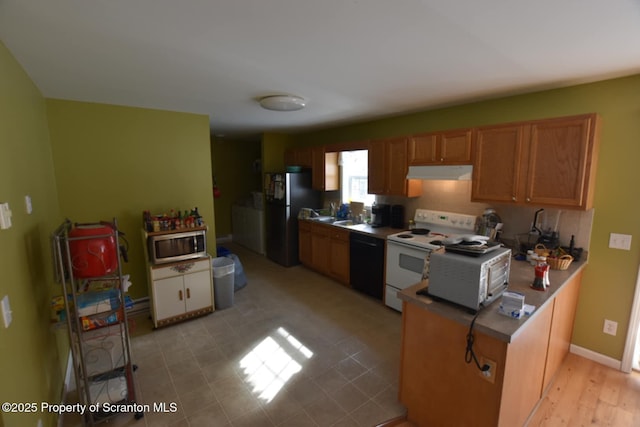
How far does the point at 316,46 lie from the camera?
1754 millimetres

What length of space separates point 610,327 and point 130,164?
5029mm

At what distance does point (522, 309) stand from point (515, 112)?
2143mm

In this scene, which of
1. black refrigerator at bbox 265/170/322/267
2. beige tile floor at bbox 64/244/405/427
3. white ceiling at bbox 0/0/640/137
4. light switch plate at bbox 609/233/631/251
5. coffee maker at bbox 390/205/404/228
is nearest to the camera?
white ceiling at bbox 0/0/640/137

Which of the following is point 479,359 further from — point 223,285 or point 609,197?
point 223,285

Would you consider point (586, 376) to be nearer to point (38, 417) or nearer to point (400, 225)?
point (400, 225)

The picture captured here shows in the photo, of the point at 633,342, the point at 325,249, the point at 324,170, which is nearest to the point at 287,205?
the point at 324,170

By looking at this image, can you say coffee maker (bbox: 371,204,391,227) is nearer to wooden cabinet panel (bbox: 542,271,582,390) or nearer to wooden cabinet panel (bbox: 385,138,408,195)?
wooden cabinet panel (bbox: 385,138,408,195)

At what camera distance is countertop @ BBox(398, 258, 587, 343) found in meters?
1.44

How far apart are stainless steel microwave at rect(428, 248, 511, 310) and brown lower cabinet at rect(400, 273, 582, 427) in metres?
0.15

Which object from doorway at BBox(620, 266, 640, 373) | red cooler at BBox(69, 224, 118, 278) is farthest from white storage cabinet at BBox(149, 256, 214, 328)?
doorway at BBox(620, 266, 640, 373)

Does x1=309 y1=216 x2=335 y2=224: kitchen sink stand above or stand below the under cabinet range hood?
below

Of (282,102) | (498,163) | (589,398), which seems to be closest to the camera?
(589,398)

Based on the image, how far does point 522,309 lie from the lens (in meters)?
1.55

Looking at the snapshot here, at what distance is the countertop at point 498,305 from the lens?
144 cm
